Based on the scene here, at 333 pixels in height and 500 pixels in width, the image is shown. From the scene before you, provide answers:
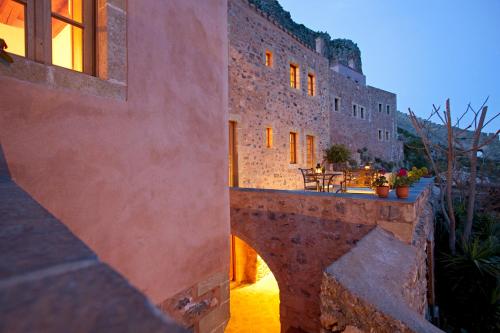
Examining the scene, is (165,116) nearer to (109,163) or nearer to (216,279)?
(109,163)

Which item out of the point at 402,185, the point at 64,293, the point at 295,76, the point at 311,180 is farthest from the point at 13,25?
the point at 295,76

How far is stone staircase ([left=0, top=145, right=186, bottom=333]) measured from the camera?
48 centimetres

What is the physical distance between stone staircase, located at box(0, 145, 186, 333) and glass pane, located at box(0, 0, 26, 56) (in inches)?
75.9

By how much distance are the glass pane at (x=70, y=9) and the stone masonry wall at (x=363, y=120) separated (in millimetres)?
16766

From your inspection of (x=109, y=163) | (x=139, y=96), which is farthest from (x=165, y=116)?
(x=109, y=163)

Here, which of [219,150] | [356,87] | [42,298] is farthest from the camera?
[356,87]

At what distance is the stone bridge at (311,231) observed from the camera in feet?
13.6

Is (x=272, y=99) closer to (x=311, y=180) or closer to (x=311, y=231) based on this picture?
(x=311, y=180)

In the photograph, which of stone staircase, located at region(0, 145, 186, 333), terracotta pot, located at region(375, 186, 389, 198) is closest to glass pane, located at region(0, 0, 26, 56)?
stone staircase, located at region(0, 145, 186, 333)

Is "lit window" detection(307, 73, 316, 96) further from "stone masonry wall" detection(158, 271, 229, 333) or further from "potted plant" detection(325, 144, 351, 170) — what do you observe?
"stone masonry wall" detection(158, 271, 229, 333)

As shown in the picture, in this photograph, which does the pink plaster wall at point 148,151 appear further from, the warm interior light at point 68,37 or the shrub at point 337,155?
the shrub at point 337,155

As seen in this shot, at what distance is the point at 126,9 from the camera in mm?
2434

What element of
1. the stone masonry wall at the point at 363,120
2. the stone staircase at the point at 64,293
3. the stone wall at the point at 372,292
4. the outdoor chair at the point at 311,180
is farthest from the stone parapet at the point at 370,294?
the stone masonry wall at the point at 363,120

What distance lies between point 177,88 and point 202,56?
2.02 ft
